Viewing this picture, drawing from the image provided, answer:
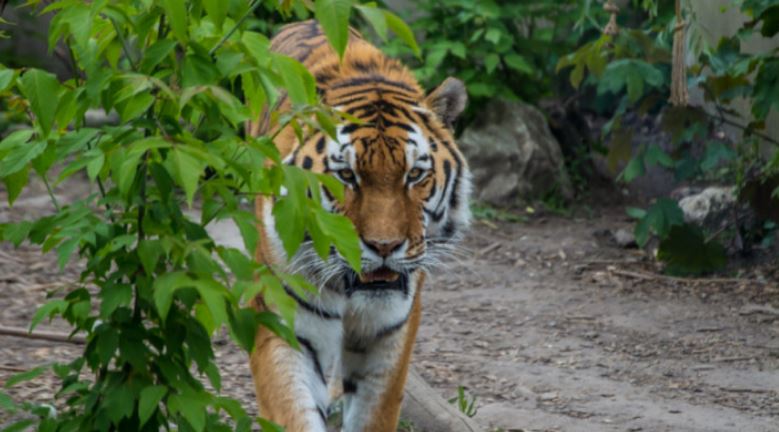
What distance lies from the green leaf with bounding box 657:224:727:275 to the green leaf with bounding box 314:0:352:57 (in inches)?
203

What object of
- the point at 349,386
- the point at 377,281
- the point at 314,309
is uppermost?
the point at 377,281

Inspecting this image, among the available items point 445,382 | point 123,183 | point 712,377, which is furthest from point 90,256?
point 712,377

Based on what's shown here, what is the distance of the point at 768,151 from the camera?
7805 mm

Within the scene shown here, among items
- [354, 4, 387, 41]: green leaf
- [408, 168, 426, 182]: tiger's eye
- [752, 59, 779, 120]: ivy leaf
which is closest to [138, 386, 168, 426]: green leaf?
[354, 4, 387, 41]: green leaf

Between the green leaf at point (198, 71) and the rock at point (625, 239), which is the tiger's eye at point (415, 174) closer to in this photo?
the green leaf at point (198, 71)

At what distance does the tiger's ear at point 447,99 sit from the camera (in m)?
4.06

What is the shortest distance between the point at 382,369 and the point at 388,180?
653 millimetres

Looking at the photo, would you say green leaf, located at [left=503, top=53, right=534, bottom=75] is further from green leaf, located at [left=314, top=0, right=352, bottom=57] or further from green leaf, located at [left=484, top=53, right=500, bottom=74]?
green leaf, located at [left=314, top=0, right=352, bottom=57]

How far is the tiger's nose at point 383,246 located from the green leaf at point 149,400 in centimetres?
123

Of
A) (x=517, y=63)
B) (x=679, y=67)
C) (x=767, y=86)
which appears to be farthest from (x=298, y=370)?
(x=517, y=63)

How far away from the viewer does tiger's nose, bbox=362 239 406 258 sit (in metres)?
3.55

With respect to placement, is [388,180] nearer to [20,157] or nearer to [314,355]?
[314,355]

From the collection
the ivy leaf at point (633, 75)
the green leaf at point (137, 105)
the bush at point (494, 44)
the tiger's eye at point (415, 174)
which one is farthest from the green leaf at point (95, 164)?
the bush at point (494, 44)

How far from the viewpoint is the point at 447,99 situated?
409cm
